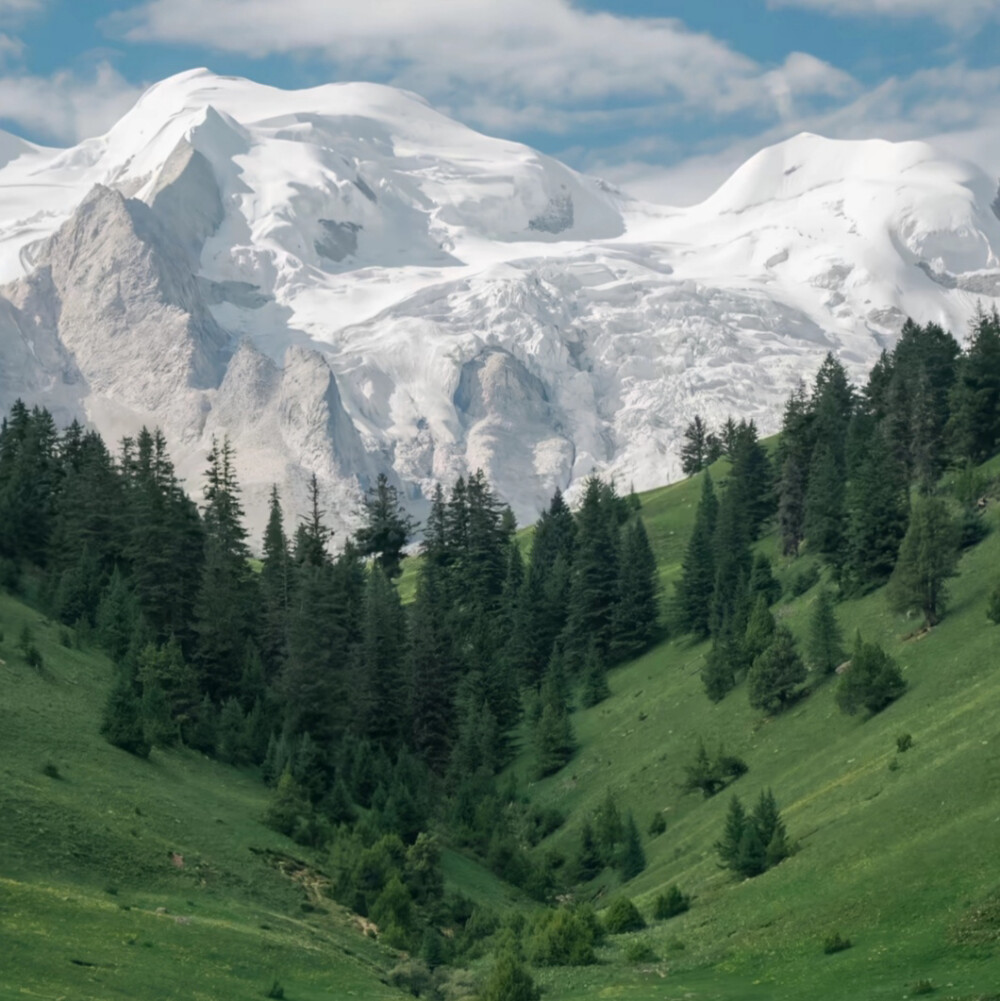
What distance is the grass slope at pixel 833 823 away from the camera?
4356 centimetres

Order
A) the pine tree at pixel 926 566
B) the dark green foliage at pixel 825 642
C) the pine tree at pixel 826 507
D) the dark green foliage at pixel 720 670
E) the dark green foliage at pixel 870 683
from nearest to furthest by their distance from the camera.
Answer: the dark green foliage at pixel 870 683, the pine tree at pixel 926 566, the dark green foliage at pixel 825 642, the dark green foliage at pixel 720 670, the pine tree at pixel 826 507

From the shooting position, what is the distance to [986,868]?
46.2 m

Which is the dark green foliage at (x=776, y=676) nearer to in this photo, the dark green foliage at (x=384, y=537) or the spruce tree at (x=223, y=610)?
the spruce tree at (x=223, y=610)

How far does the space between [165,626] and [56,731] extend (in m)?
35.0

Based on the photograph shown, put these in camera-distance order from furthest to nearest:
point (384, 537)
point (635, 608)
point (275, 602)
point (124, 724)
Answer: point (384, 537)
point (635, 608)
point (275, 602)
point (124, 724)

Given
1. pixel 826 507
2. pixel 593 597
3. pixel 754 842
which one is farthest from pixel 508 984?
pixel 593 597

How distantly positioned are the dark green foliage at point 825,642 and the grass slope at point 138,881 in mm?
34901

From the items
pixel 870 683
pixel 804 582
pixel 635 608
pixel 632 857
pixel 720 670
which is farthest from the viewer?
pixel 635 608

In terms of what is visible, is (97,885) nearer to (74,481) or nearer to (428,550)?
(74,481)

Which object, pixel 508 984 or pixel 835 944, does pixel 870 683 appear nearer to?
pixel 835 944

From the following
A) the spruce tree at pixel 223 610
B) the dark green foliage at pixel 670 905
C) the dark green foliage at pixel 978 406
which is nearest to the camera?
the dark green foliage at pixel 670 905

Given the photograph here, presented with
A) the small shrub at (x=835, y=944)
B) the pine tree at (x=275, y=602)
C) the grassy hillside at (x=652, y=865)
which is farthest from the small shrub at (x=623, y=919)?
the pine tree at (x=275, y=602)

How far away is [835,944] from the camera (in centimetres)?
4488

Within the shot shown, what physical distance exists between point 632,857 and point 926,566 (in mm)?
24772
